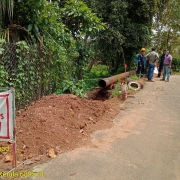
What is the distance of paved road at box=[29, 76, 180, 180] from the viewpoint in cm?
319

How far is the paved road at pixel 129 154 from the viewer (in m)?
3.19

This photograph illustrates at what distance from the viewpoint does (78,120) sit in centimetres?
498

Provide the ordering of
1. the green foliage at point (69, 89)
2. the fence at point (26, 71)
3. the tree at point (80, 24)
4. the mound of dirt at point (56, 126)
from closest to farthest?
the mound of dirt at point (56, 126), the fence at point (26, 71), the green foliage at point (69, 89), the tree at point (80, 24)

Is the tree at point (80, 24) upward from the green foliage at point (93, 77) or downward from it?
upward

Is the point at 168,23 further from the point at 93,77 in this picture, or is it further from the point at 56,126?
the point at 56,126

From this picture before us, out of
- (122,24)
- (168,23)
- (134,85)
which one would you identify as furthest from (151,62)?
(168,23)

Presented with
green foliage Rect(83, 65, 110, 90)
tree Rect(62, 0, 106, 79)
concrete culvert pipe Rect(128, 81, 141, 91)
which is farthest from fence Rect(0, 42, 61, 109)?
concrete culvert pipe Rect(128, 81, 141, 91)

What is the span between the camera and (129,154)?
380 centimetres

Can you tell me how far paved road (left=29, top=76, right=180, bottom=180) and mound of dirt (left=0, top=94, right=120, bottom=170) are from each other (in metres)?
0.24

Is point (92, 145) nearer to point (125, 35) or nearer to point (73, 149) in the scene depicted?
point (73, 149)

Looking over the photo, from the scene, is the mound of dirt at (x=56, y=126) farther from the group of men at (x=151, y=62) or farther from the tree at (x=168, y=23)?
the tree at (x=168, y=23)

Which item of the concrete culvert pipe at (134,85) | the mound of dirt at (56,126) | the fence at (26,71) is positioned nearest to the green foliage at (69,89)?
the fence at (26,71)

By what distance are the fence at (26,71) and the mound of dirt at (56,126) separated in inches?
17.0

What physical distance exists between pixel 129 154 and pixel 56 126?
148 centimetres
